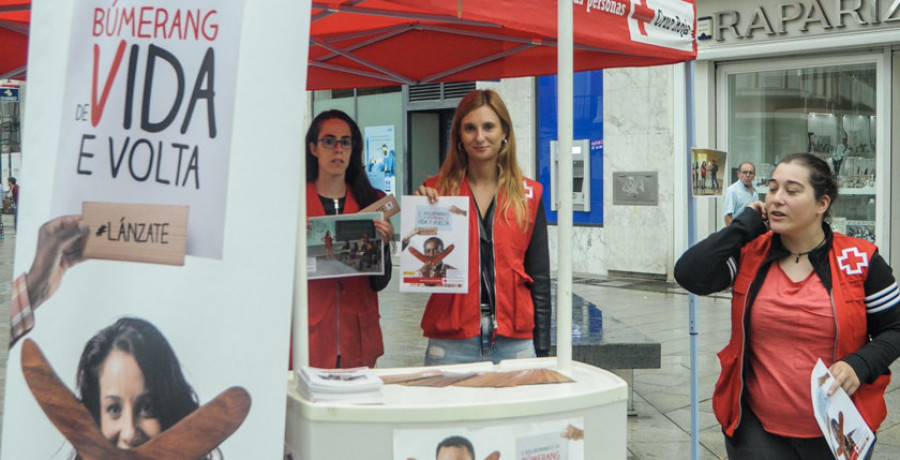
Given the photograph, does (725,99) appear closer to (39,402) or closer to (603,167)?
(603,167)

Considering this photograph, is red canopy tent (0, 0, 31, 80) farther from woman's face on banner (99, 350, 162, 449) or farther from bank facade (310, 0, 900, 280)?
bank facade (310, 0, 900, 280)

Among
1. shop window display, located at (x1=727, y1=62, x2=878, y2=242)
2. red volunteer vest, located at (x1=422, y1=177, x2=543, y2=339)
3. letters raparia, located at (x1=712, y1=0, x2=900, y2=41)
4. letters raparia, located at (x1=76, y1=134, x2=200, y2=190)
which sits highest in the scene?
letters raparia, located at (x1=712, y1=0, x2=900, y2=41)

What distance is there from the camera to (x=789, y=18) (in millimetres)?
11750

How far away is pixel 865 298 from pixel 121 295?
227cm

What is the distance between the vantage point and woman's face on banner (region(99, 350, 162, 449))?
7.16 feet

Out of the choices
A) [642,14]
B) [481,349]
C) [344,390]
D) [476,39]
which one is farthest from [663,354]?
[344,390]

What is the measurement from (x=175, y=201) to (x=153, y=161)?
0.35ft

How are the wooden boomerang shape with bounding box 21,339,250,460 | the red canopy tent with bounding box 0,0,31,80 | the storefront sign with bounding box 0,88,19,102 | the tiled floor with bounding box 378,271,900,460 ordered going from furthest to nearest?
the storefront sign with bounding box 0,88,19,102, the tiled floor with bounding box 378,271,900,460, the red canopy tent with bounding box 0,0,31,80, the wooden boomerang shape with bounding box 21,339,250,460

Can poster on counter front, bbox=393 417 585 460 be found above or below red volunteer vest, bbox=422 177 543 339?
below

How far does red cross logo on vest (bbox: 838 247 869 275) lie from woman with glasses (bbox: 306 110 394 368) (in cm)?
160

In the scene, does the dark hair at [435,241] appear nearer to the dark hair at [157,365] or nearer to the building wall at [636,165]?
the dark hair at [157,365]

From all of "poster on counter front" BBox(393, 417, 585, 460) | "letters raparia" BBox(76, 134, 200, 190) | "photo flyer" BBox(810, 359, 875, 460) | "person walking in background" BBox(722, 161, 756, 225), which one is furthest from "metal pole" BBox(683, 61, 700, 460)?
"person walking in background" BBox(722, 161, 756, 225)

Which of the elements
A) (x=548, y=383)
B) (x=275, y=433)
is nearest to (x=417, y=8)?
(x=548, y=383)

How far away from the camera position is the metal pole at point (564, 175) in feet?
9.45
